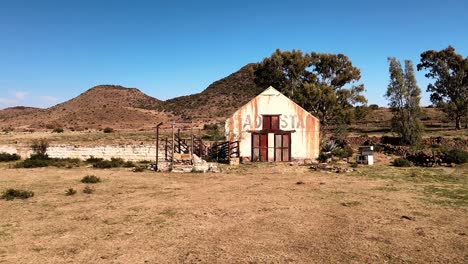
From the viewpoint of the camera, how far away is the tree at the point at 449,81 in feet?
155

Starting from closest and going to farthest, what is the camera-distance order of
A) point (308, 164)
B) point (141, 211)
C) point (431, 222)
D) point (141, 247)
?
point (141, 247)
point (431, 222)
point (141, 211)
point (308, 164)

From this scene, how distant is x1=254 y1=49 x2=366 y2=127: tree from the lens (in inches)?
1673

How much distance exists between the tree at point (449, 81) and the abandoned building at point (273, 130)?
2880 centimetres

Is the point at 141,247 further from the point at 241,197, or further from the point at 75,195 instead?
the point at 75,195

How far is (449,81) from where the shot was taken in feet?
165

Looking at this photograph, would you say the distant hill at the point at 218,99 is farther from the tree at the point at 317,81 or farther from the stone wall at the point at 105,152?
the stone wall at the point at 105,152

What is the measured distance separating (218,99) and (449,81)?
52071mm

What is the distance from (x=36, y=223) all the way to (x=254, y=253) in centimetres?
702

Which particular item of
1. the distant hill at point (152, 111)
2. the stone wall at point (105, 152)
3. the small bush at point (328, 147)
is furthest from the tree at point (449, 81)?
the stone wall at point (105, 152)

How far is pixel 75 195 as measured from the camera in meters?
16.2

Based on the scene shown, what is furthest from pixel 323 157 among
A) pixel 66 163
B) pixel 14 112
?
pixel 14 112

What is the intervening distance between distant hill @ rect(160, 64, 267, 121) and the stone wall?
44830mm

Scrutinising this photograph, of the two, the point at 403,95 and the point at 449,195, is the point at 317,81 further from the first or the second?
the point at 449,195

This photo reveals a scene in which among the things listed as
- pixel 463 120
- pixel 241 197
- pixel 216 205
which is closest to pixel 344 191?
pixel 241 197
